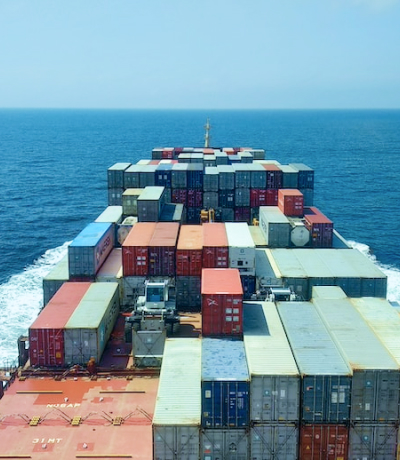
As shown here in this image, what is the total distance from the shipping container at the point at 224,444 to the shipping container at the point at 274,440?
1.70 ft

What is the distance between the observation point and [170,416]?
3269 centimetres

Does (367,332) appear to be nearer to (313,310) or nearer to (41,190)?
(313,310)

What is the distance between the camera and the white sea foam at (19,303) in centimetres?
6012

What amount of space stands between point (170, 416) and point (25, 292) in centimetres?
4961

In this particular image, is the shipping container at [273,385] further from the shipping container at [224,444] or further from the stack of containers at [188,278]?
the stack of containers at [188,278]

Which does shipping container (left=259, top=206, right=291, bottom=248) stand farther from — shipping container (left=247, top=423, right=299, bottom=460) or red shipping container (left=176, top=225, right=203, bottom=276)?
shipping container (left=247, top=423, right=299, bottom=460)

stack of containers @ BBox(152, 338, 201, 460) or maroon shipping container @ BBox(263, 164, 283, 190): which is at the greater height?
maroon shipping container @ BBox(263, 164, 283, 190)

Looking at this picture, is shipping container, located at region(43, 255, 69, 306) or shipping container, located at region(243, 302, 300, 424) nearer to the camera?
shipping container, located at region(243, 302, 300, 424)

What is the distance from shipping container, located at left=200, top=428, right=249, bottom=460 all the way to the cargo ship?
7 centimetres

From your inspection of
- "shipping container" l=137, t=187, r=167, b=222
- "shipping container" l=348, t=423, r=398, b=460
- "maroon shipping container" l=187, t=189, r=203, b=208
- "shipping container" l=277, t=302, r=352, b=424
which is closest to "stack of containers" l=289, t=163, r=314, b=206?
"maroon shipping container" l=187, t=189, r=203, b=208

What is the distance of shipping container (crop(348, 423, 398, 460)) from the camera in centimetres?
3362

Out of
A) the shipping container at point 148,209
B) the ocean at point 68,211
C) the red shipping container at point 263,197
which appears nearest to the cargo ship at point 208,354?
the shipping container at point 148,209

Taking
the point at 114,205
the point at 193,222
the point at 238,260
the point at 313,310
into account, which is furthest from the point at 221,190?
the point at 313,310

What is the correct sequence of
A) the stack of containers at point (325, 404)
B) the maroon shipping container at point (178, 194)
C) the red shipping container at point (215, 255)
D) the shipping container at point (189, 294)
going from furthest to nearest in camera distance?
the maroon shipping container at point (178, 194) → the shipping container at point (189, 294) → the red shipping container at point (215, 255) → the stack of containers at point (325, 404)
